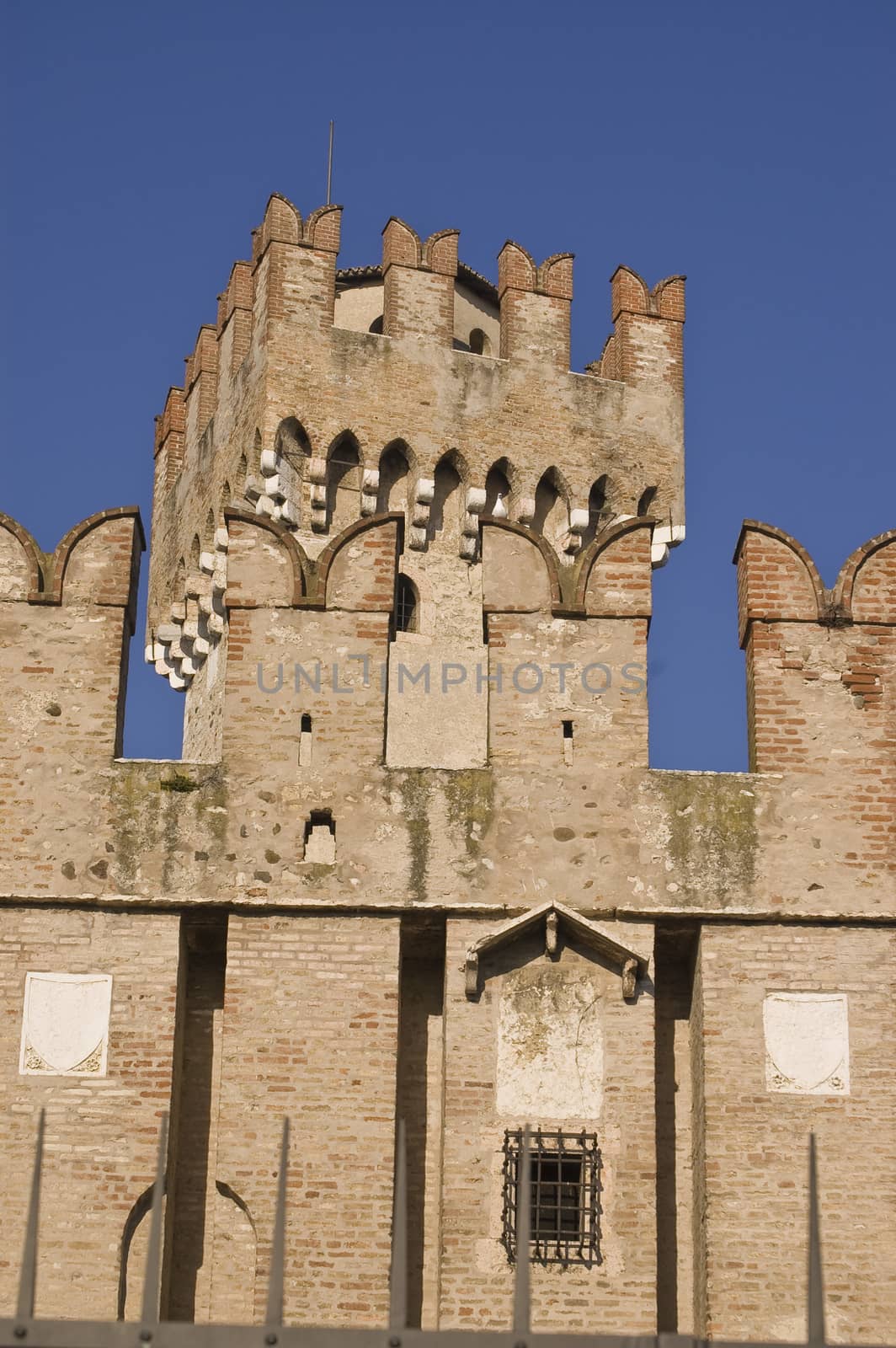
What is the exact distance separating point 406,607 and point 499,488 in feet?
7.08

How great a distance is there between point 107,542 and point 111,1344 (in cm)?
702

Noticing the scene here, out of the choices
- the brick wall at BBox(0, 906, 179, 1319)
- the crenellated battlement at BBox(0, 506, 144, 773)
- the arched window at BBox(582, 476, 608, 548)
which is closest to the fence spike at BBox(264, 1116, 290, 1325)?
the brick wall at BBox(0, 906, 179, 1319)

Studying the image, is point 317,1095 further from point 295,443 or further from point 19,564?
point 295,443

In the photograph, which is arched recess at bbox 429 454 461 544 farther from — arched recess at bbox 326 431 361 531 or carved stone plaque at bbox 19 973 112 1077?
carved stone plaque at bbox 19 973 112 1077

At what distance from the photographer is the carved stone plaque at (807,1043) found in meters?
13.3

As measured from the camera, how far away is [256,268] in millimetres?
28625

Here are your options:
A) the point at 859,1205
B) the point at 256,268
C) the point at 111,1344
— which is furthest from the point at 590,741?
the point at 256,268

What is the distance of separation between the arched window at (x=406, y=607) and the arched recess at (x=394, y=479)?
102 cm

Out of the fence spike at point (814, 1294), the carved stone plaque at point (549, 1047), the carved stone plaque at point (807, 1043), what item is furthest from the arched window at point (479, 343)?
the fence spike at point (814, 1294)

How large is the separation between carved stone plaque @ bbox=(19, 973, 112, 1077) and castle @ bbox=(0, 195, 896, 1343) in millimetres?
19

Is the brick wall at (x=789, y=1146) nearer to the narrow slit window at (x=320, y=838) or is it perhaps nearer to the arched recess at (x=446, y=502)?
the narrow slit window at (x=320, y=838)

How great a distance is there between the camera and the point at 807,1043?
44.0 ft

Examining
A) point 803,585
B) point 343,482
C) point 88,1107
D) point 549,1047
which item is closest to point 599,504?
point 343,482

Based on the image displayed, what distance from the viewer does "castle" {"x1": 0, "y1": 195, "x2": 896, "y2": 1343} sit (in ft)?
42.7
